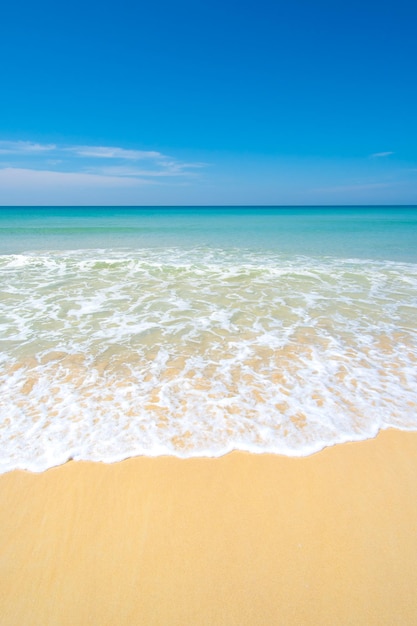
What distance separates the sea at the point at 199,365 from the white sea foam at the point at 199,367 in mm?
23

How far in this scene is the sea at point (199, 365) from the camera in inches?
150

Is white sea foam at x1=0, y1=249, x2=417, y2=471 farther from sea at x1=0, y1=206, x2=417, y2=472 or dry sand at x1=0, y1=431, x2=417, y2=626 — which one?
dry sand at x1=0, y1=431, x2=417, y2=626

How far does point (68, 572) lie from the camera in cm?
254

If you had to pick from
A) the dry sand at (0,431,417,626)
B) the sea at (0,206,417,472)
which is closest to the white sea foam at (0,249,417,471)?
the sea at (0,206,417,472)

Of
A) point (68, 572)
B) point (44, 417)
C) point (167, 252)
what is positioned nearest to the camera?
point (68, 572)

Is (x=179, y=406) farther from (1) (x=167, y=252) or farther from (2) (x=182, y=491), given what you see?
(1) (x=167, y=252)

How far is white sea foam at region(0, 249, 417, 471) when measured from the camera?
381cm

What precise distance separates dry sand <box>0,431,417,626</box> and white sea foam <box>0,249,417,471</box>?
30 centimetres

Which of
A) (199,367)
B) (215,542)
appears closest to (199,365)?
(199,367)

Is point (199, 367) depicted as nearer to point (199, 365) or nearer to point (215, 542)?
point (199, 365)

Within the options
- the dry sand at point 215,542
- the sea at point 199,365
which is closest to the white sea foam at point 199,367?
the sea at point 199,365

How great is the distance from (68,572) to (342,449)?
287 cm

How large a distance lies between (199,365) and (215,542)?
2.97 metres

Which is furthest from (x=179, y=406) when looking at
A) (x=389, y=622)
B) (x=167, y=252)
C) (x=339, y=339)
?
(x=167, y=252)
